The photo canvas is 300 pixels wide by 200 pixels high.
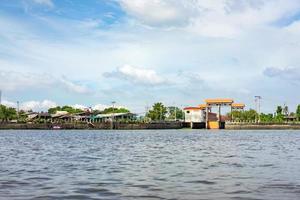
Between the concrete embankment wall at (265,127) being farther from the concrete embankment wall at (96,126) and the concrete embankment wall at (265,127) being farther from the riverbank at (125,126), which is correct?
the concrete embankment wall at (96,126)

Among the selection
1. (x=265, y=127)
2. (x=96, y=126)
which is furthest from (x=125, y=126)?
(x=265, y=127)

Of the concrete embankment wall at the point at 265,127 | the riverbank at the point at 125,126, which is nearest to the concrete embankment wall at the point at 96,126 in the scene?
the riverbank at the point at 125,126

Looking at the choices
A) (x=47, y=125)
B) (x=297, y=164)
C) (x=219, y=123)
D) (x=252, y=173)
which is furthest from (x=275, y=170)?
(x=219, y=123)

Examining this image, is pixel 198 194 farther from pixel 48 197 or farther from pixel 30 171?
pixel 30 171

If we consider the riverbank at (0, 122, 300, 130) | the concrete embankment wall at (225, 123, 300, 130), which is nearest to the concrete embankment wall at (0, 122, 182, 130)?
the riverbank at (0, 122, 300, 130)

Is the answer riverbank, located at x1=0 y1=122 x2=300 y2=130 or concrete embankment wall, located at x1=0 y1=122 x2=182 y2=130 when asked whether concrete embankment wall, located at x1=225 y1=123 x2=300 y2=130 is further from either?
concrete embankment wall, located at x1=0 y1=122 x2=182 y2=130

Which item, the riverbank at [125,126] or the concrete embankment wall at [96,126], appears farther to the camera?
the riverbank at [125,126]

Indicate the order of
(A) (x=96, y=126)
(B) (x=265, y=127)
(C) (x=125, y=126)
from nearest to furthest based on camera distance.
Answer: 1. (A) (x=96, y=126)
2. (C) (x=125, y=126)
3. (B) (x=265, y=127)

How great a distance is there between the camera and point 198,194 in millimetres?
16672

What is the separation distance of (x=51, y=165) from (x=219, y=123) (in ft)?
563

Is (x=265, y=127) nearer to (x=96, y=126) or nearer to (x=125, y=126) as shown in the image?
(x=125, y=126)

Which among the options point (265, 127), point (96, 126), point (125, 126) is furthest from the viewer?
point (265, 127)

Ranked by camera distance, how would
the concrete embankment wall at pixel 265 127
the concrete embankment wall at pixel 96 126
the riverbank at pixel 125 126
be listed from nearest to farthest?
the concrete embankment wall at pixel 96 126 → the riverbank at pixel 125 126 → the concrete embankment wall at pixel 265 127

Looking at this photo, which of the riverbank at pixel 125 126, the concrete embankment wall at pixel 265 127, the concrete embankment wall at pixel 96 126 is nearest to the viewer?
the concrete embankment wall at pixel 96 126
